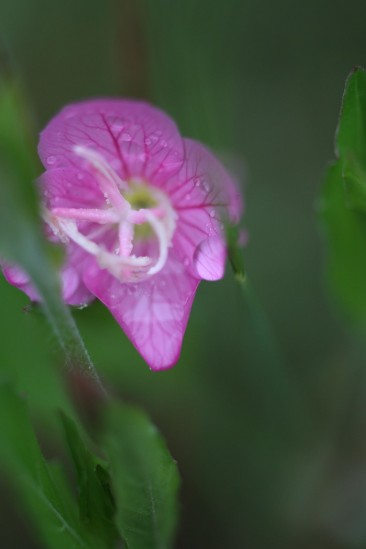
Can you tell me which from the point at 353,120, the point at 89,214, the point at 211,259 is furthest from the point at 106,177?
the point at 353,120

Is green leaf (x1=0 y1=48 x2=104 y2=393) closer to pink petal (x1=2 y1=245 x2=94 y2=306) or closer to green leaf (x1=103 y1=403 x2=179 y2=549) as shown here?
green leaf (x1=103 y1=403 x2=179 y2=549)

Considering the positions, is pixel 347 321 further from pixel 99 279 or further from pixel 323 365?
pixel 99 279

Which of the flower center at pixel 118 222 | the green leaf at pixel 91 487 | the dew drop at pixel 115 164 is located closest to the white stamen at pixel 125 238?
the flower center at pixel 118 222

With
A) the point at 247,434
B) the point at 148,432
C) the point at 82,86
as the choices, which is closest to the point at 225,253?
the point at 148,432

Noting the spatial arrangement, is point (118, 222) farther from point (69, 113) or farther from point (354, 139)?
point (354, 139)

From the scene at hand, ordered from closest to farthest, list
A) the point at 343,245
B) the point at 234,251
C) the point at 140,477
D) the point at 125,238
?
the point at 140,477
the point at 234,251
the point at 125,238
the point at 343,245

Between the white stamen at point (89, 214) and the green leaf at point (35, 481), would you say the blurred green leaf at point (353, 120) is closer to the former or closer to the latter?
the white stamen at point (89, 214)

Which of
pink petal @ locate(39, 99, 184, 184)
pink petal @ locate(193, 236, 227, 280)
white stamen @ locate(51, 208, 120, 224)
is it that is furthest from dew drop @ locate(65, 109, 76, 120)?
pink petal @ locate(193, 236, 227, 280)
